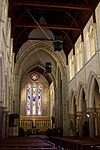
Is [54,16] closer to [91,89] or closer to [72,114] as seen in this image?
[91,89]

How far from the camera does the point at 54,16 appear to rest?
→ 974 inches

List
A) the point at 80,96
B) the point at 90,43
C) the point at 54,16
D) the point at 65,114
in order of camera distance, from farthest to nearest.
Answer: the point at 65,114
the point at 54,16
the point at 80,96
the point at 90,43

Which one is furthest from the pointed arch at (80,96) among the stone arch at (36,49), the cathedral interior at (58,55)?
the stone arch at (36,49)

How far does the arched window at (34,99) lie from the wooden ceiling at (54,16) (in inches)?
693

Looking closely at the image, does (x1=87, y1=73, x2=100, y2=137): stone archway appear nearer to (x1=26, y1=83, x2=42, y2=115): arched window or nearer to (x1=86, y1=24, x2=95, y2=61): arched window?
(x1=86, y1=24, x2=95, y2=61): arched window

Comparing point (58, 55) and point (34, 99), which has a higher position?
point (58, 55)

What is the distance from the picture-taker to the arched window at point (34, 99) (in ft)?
135

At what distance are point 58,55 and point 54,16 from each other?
502 centimetres

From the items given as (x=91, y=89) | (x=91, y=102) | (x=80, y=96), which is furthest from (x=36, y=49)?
(x=91, y=102)

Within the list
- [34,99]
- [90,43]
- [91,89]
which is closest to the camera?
[91,89]

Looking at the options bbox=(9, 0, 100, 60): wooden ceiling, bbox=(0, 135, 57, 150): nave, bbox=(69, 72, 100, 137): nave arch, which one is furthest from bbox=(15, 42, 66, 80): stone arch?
bbox=(0, 135, 57, 150): nave

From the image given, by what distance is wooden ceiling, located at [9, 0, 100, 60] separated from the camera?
17594 millimetres

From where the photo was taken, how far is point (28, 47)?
2669 centimetres

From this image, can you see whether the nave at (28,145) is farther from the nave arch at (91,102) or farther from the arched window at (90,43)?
the arched window at (90,43)
